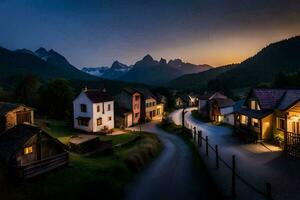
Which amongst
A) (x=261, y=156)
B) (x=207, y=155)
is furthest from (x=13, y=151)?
(x=261, y=156)

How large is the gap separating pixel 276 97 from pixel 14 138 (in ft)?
114

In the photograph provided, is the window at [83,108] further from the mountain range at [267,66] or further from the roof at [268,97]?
the mountain range at [267,66]

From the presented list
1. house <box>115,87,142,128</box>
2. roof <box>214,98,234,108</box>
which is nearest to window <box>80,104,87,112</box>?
house <box>115,87,142,128</box>

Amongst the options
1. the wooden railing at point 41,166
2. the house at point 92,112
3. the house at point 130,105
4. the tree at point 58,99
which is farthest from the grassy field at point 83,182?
the tree at point 58,99

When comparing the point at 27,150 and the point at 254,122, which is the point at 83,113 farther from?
the point at 254,122

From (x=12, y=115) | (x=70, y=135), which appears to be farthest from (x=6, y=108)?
(x=70, y=135)

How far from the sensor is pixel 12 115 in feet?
84.0

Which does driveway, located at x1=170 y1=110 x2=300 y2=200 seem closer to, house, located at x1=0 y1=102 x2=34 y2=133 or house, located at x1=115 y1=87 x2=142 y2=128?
house, located at x1=0 y1=102 x2=34 y2=133

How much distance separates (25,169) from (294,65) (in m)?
156

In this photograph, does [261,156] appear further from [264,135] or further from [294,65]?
[294,65]

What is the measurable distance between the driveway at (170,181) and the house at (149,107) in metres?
36.9

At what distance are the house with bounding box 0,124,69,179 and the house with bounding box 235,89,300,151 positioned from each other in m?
24.7

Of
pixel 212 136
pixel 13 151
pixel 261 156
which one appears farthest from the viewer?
pixel 212 136

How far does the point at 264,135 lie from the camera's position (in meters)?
34.7
